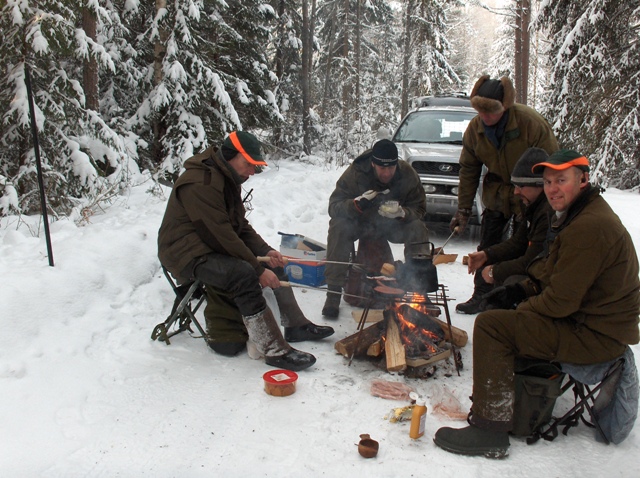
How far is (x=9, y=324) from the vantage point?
11.4 ft

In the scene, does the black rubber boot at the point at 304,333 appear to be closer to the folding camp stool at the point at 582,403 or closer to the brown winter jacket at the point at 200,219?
the brown winter jacket at the point at 200,219

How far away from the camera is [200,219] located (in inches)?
146

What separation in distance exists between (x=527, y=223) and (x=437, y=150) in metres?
4.01

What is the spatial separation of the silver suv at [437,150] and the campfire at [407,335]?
11.1 ft

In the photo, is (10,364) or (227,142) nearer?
(10,364)

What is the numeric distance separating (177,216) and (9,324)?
1427mm

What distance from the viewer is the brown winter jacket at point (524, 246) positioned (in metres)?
3.71

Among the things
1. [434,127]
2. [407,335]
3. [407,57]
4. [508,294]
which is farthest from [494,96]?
[407,57]

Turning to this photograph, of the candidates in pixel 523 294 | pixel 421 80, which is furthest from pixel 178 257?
pixel 421 80

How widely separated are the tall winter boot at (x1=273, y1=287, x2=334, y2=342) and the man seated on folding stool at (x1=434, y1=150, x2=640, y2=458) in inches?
65.7

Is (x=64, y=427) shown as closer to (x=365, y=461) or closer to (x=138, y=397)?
(x=138, y=397)

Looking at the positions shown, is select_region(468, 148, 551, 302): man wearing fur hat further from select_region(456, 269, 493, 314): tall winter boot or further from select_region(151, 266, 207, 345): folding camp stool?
select_region(151, 266, 207, 345): folding camp stool

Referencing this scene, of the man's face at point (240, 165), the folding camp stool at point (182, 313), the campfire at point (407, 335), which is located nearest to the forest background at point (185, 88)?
the folding camp stool at point (182, 313)

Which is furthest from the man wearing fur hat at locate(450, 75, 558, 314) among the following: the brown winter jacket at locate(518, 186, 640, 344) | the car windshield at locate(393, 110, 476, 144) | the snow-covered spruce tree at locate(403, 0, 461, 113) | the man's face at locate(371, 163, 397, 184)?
the snow-covered spruce tree at locate(403, 0, 461, 113)
